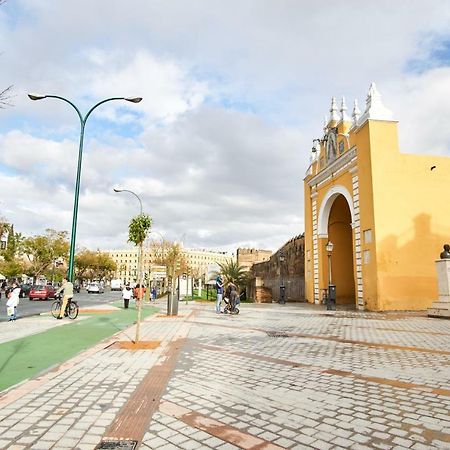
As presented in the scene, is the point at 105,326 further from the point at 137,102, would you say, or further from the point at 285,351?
the point at 137,102

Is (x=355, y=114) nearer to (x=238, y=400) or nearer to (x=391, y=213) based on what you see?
(x=391, y=213)

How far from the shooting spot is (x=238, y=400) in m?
4.54

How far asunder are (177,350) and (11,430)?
15.0 feet

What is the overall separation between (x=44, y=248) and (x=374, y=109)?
54.3 metres

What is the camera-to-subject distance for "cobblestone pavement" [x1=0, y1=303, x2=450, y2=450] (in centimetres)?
343

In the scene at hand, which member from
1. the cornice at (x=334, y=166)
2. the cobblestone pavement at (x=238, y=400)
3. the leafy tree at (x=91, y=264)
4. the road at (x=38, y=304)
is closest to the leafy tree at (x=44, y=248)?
the leafy tree at (x=91, y=264)

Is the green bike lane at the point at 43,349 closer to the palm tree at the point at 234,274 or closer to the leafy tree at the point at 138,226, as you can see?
the leafy tree at the point at 138,226

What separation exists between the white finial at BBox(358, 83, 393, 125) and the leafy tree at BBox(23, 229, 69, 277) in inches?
2098

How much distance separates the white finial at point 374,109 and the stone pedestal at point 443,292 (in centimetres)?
808

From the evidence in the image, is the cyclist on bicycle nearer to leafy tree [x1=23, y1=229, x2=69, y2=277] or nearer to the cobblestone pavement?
the cobblestone pavement

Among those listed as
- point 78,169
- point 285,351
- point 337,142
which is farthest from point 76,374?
point 337,142

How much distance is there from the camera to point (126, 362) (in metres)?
6.62

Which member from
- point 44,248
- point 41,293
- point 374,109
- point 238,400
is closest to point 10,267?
point 44,248

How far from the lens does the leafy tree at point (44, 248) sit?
60.0 meters
